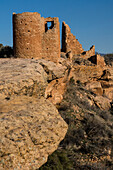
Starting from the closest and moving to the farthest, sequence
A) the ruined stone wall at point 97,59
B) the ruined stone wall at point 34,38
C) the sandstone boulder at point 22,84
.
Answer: the sandstone boulder at point 22,84, the ruined stone wall at point 34,38, the ruined stone wall at point 97,59

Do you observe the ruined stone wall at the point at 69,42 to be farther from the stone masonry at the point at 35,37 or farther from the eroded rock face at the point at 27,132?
the eroded rock face at the point at 27,132

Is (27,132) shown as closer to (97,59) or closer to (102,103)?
(102,103)

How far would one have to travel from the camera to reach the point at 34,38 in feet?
41.0

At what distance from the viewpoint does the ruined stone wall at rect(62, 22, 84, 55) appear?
1703cm

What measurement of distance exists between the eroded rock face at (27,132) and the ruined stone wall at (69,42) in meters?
14.0

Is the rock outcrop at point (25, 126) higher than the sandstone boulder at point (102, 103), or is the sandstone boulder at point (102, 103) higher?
the rock outcrop at point (25, 126)

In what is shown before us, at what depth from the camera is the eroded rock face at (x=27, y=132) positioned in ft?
7.98

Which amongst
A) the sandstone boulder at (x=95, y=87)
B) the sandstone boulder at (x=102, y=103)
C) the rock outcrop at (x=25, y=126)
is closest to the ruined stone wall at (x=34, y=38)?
the sandstone boulder at (x=102, y=103)

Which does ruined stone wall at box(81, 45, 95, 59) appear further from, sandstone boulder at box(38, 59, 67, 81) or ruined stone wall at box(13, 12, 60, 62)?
sandstone boulder at box(38, 59, 67, 81)

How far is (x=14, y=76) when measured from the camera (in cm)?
436

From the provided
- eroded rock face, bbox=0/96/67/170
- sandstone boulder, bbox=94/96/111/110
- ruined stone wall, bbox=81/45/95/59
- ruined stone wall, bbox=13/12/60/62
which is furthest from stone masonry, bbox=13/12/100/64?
eroded rock face, bbox=0/96/67/170

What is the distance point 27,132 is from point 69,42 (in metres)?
15.4

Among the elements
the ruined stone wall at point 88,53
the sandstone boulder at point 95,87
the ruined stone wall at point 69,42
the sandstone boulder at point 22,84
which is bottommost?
the sandstone boulder at point 95,87

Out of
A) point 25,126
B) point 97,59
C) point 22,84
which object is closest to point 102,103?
point 97,59
